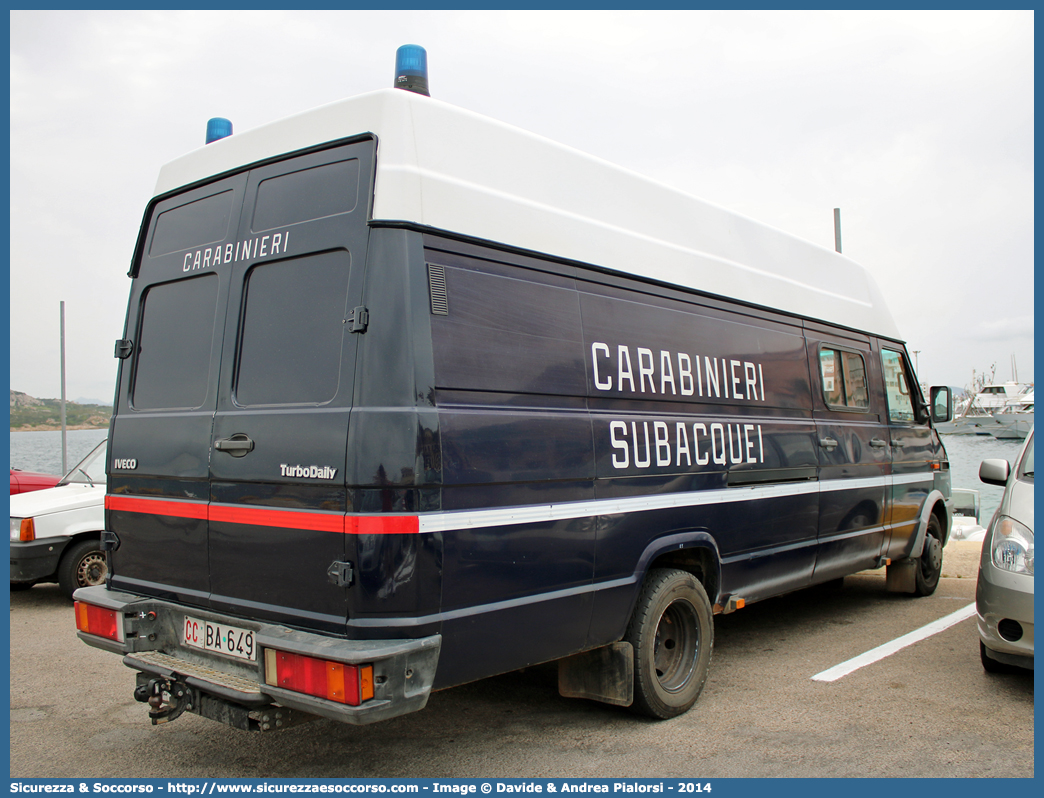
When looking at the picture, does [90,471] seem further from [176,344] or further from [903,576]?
[903,576]

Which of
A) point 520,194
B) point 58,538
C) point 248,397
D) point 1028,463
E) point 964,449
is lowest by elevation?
point 964,449

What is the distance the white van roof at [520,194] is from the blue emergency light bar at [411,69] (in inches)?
9.7

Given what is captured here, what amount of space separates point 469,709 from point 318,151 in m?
3.17

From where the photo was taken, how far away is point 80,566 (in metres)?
7.69

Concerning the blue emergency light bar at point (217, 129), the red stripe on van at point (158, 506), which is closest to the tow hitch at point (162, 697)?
the red stripe on van at point (158, 506)

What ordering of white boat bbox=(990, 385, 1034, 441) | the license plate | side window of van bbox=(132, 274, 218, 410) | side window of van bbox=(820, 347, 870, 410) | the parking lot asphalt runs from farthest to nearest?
white boat bbox=(990, 385, 1034, 441)
side window of van bbox=(820, 347, 870, 410)
side window of van bbox=(132, 274, 218, 410)
the parking lot asphalt
the license plate

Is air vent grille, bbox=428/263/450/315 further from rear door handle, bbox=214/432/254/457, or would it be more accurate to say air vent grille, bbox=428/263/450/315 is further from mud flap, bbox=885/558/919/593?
mud flap, bbox=885/558/919/593

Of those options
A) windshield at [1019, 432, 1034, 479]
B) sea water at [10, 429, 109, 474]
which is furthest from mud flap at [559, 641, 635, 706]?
sea water at [10, 429, 109, 474]

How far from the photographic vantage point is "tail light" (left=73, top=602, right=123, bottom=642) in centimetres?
390

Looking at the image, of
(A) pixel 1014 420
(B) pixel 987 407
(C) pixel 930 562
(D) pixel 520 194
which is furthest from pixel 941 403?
(B) pixel 987 407

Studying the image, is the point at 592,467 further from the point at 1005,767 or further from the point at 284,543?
the point at 1005,767

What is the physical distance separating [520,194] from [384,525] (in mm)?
1773

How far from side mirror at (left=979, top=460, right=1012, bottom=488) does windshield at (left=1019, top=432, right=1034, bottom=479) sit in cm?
17

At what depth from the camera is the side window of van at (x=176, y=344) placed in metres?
3.98
